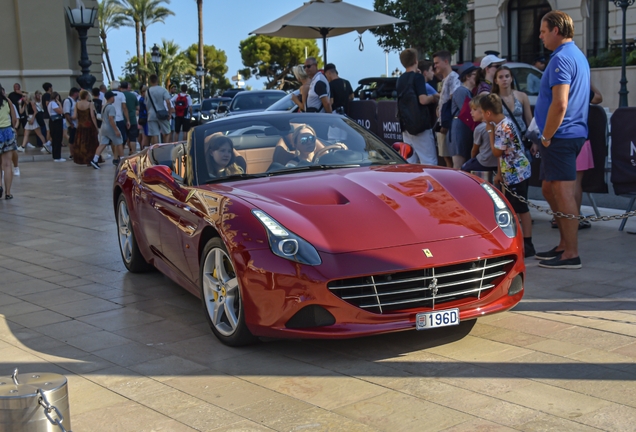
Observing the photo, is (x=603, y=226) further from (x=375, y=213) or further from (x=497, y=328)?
(x=375, y=213)

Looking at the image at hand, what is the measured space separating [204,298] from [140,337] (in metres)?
0.52

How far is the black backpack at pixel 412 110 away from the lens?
10.2m

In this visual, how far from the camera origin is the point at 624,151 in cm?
865

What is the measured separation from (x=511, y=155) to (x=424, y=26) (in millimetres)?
31412

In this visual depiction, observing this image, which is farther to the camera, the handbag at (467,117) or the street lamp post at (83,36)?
the street lamp post at (83,36)

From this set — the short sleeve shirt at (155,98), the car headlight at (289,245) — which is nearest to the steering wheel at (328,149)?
the car headlight at (289,245)

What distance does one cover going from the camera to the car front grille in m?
4.64

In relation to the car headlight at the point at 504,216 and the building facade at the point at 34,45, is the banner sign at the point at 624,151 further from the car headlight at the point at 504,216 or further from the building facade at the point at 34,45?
the building facade at the point at 34,45

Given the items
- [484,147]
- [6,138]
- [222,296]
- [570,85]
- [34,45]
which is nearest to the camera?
[222,296]

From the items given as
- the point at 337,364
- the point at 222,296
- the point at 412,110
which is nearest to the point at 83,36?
the point at 412,110

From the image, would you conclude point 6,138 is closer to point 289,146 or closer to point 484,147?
point 484,147

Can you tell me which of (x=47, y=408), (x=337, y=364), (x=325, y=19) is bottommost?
(x=337, y=364)

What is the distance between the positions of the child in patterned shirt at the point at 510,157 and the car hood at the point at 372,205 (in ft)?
5.63

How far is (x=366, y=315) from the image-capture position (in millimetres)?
4629
